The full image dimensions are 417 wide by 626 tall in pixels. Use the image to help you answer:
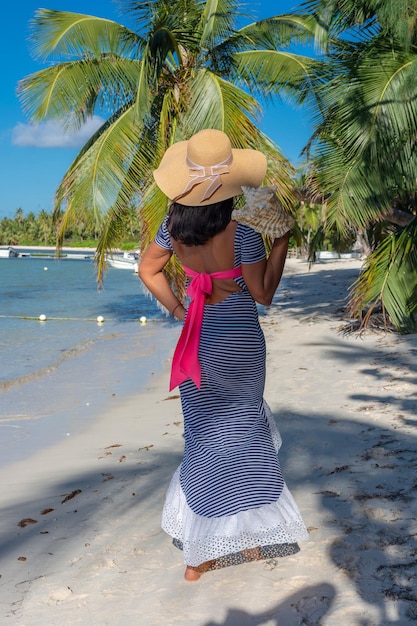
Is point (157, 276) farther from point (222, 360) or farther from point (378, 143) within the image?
point (378, 143)

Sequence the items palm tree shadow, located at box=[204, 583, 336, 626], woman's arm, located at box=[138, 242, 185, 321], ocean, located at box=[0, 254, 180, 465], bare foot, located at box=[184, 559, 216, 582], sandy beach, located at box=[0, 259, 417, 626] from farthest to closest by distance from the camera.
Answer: ocean, located at box=[0, 254, 180, 465], woman's arm, located at box=[138, 242, 185, 321], bare foot, located at box=[184, 559, 216, 582], sandy beach, located at box=[0, 259, 417, 626], palm tree shadow, located at box=[204, 583, 336, 626]

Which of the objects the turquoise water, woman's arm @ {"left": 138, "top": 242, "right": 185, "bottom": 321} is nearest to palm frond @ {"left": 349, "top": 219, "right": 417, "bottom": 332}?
woman's arm @ {"left": 138, "top": 242, "right": 185, "bottom": 321}

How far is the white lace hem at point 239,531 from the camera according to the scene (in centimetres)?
309

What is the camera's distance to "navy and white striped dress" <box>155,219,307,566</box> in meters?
3.09

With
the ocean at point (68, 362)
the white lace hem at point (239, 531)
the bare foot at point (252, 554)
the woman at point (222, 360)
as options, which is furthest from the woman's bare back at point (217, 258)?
the ocean at point (68, 362)

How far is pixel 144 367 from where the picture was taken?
459 inches

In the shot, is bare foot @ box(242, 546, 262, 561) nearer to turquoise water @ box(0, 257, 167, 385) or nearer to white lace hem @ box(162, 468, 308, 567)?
white lace hem @ box(162, 468, 308, 567)

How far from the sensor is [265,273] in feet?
9.84

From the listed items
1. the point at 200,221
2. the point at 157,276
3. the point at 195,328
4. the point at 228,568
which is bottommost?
the point at 228,568

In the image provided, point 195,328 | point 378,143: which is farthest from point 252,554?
point 378,143

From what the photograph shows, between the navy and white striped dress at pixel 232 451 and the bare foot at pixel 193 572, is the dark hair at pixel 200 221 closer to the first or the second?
the navy and white striped dress at pixel 232 451

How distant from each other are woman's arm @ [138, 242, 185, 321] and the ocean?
11.9 ft

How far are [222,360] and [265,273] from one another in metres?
0.41

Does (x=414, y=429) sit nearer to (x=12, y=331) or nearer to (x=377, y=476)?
(x=377, y=476)
